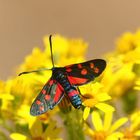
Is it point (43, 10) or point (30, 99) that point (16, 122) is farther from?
point (43, 10)

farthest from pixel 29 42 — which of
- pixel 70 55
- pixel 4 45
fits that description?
pixel 70 55

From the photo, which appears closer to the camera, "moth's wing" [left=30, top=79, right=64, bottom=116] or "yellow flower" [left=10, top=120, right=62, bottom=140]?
"moth's wing" [left=30, top=79, right=64, bottom=116]

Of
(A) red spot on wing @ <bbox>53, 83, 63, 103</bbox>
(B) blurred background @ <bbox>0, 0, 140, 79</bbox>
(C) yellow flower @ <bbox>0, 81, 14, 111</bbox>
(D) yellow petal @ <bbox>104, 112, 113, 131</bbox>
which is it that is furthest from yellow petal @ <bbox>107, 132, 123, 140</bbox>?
(B) blurred background @ <bbox>0, 0, 140, 79</bbox>

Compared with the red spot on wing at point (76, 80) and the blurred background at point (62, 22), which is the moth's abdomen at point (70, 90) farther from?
the blurred background at point (62, 22)

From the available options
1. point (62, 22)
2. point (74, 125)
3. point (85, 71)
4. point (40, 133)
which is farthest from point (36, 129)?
point (62, 22)

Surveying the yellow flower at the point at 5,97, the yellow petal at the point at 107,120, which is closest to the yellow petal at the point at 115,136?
the yellow petal at the point at 107,120

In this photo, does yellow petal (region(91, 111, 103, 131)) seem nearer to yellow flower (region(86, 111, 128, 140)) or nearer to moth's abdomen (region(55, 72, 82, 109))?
yellow flower (region(86, 111, 128, 140))

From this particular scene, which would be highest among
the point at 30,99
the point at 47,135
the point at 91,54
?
the point at 91,54
